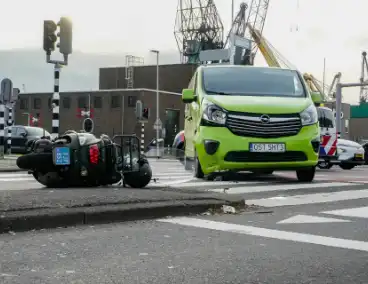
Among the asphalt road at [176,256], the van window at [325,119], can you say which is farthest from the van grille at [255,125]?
the van window at [325,119]

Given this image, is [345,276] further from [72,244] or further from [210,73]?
[210,73]

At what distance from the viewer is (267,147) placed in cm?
958

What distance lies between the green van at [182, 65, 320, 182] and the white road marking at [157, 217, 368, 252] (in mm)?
3777

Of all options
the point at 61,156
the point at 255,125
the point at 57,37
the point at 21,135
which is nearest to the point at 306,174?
the point at 255,125

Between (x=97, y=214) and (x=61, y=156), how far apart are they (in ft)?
7.71

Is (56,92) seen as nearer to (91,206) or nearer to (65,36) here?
(65,36)

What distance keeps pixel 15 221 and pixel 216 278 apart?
2164 millimetres

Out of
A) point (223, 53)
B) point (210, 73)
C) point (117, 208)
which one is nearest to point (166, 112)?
point (223, 53)

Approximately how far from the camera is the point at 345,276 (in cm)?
360

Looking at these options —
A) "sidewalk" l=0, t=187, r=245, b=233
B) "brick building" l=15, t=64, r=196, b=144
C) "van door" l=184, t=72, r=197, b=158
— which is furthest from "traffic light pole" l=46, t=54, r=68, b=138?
"brick building" l=15, t=64, r=196, b=144

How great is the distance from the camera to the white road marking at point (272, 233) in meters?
4.61

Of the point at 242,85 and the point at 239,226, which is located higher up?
the point at 242,85

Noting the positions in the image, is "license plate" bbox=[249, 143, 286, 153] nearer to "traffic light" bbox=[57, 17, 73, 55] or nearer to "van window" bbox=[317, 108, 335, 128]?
"traffic light" bbox=[57, 17, 73, 55]

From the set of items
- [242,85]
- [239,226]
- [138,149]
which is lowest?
[239,226]
